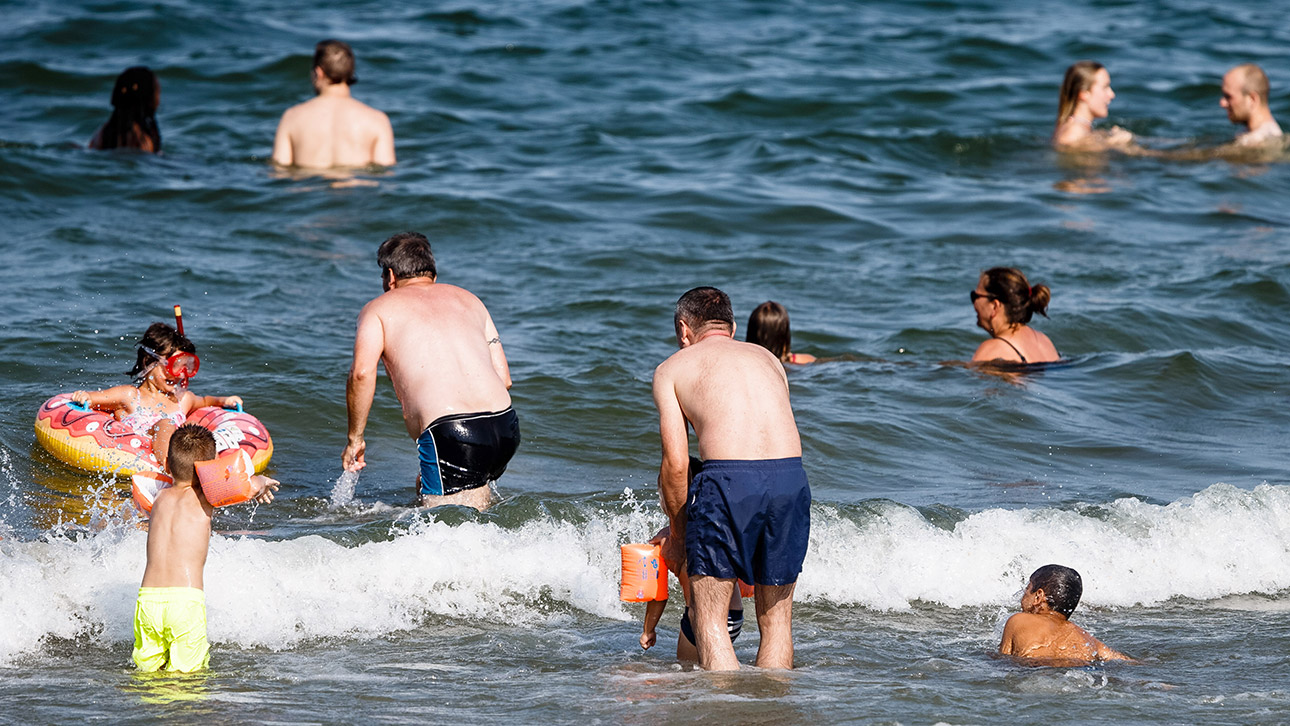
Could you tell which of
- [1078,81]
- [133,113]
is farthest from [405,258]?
[1078,81]

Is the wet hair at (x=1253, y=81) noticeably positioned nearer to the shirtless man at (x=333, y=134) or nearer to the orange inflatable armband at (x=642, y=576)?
the shirtless man at (x=333, y=134)

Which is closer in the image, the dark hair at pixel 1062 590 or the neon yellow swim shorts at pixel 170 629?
the neon yellow swim shorts at pixel 170 629

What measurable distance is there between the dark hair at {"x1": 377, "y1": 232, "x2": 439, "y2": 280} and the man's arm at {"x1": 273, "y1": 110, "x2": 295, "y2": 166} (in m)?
7.93

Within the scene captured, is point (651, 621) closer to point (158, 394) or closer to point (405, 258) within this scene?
point (405, 258)

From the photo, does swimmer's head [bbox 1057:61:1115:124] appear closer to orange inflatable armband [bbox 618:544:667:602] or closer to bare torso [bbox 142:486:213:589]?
orange inflatable armband [bbox 618:544:667:602]

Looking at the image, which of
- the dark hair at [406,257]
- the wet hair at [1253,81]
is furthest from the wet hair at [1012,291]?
the wet hair at [1253,81]

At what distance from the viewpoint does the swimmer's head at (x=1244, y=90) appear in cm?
1761

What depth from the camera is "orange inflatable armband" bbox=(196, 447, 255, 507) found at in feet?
18.1

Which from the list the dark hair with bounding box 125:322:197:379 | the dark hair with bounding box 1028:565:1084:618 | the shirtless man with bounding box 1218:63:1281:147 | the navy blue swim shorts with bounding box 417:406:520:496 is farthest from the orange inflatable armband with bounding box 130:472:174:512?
the shirtless man with bounding box 1218:63:1281:147

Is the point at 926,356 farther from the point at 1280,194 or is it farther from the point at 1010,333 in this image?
the point at 1280,194

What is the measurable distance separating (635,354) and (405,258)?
4.08 meters

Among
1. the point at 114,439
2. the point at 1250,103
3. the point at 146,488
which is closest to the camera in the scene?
the point at 146,488

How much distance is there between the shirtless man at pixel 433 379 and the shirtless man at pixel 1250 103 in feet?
44.2

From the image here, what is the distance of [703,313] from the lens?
579 cm
